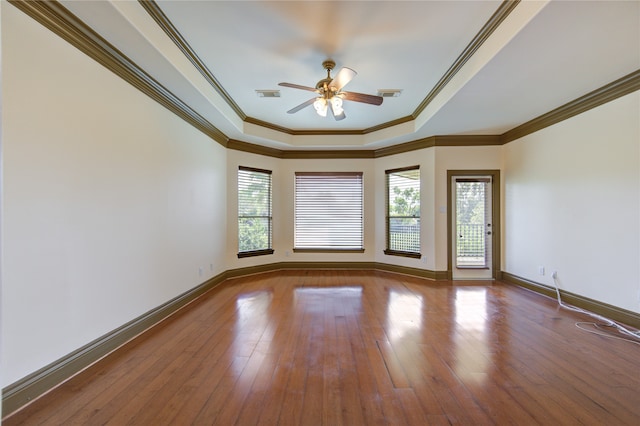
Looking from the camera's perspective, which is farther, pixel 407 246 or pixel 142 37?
pixel 407 246

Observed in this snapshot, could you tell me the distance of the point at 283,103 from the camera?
4367 mm

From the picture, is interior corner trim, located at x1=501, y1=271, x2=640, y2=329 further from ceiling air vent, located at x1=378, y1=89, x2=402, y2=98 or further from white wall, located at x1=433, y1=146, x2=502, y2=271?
ceiling air vent, located at x1=378, y1=89, x2=402, y2=98

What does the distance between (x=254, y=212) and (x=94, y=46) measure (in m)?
3.59

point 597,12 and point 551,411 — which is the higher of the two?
point 597,12

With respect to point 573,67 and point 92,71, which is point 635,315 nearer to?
point 573,67

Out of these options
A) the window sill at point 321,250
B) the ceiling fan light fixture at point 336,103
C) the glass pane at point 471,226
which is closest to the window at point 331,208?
the window sill at point 321,250

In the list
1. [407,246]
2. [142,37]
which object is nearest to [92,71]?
[142,37]

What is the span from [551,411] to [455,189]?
12.8ft

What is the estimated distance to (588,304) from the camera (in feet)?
11.6

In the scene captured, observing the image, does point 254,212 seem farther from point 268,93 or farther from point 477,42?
point 477,42

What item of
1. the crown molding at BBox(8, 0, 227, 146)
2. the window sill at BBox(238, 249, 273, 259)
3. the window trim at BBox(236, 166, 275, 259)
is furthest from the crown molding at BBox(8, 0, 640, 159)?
the window sill at BBox(238, 249, 273, 259)

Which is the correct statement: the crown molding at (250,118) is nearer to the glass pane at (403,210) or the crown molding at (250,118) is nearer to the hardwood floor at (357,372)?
the glass pane at (403,210)

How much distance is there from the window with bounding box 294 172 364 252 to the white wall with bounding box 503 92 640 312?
111 inches

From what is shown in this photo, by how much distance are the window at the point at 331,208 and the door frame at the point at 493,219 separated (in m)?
1.70
